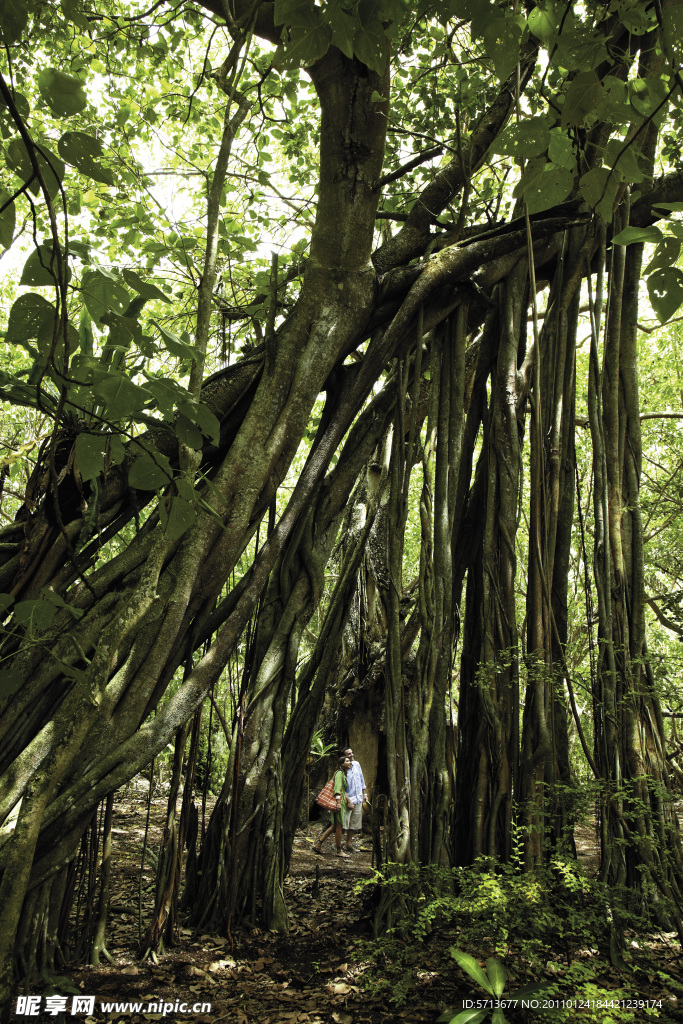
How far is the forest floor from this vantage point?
77.5 inches

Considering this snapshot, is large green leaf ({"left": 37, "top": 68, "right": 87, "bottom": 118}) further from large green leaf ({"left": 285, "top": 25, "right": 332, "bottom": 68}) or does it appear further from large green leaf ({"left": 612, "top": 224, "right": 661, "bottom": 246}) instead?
large green leaf ({"left": 612, "top": 224, "right": 661, "bottom": 246})

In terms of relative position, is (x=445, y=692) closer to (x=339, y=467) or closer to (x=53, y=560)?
(x=339, y=467)

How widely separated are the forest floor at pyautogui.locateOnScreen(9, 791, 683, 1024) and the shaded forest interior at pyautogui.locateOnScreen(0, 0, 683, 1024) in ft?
0.08

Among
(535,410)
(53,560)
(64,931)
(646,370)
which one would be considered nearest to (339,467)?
(535,410)

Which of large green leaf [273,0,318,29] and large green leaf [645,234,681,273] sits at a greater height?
large green leaf [273,0,318,29]

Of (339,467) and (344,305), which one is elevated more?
(344,305)

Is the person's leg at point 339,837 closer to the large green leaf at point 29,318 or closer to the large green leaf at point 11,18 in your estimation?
the large green leaf at point 29,318

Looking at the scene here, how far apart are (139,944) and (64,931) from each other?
368 millimetres

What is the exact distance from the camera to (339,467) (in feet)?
10.2

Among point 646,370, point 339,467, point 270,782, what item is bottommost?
point 270,782

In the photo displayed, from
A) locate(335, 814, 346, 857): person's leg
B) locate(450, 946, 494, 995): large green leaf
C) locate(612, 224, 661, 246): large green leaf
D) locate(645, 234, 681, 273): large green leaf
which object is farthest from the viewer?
locate(335, 814, 346, 857): person's leg

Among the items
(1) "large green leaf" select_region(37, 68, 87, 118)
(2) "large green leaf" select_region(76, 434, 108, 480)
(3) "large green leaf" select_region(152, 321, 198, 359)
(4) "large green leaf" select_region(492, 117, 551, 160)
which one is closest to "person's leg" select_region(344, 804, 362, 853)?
(2) "large green leaf" select_region(76, 434, 108, 480)

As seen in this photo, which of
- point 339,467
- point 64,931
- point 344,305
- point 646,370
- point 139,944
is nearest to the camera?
point 64,931

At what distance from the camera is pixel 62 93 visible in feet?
3.34
